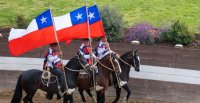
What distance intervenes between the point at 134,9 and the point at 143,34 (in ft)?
18.0

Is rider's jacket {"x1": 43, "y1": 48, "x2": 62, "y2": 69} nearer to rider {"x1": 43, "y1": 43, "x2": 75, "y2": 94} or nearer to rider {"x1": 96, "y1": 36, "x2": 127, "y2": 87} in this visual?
rider {"x1": 43, "y1": 43, "x2": 75, "y2": 94}

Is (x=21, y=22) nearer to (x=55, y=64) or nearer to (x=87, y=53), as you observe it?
(x=87, y=53)

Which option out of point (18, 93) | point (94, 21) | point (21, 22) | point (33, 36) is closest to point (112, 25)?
point (21, 22)

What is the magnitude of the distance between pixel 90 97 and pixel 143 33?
4857mm

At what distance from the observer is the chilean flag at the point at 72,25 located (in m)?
16.3

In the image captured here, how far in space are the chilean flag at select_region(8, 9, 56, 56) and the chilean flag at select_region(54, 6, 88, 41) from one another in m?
0.51

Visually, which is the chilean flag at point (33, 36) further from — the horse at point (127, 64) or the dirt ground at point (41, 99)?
the dirt ground at point (41, 99)

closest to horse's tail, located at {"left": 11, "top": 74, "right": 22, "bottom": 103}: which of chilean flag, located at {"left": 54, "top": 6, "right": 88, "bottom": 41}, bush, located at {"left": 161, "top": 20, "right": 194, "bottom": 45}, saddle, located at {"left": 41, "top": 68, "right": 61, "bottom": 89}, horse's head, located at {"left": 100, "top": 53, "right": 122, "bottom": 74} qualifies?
saddle, located at {"left": 41, "top": 68, "right": 61, "bottom": 89}

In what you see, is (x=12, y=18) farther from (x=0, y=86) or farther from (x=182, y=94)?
(x=182, y=94)

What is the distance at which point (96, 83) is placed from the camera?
17047 mm

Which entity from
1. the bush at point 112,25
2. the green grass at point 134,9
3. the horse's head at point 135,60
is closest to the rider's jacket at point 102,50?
the horse's head at point 135,60

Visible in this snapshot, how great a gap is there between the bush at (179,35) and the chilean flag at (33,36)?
312 inches

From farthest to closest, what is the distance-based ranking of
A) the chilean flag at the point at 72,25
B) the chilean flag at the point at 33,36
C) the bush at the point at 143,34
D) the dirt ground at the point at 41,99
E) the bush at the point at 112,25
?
the bush at the point at 112,25
the bush at the point at 143,34
the dirt ground at the point at 41,99
the chilean flag at the point at 72,25
the chilean flag at the point at 33,36

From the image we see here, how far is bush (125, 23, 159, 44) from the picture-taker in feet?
72.7
